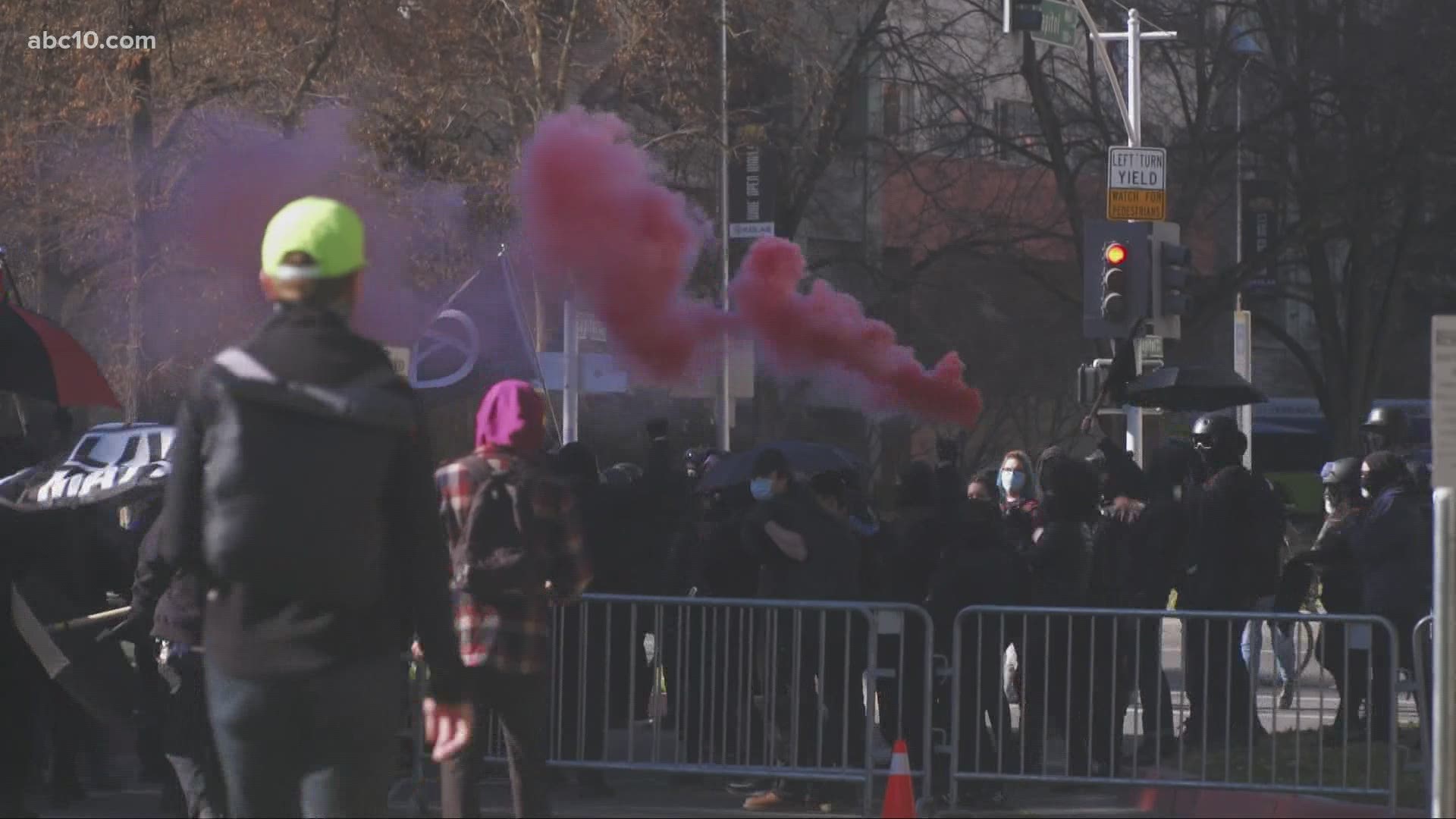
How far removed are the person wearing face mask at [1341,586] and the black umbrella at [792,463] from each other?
275cm

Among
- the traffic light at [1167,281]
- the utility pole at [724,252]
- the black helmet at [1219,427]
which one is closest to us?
the black helmet at [1219,427]

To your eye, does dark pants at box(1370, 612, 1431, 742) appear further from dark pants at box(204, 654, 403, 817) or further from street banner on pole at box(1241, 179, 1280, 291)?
street banner on pole at box(1241, 179, 1280, 291)

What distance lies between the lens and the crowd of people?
4.36 metres

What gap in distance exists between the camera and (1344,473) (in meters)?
12.9

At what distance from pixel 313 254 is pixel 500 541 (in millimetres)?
2757

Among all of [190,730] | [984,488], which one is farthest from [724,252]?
[190,730]

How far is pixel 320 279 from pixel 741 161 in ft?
77.7

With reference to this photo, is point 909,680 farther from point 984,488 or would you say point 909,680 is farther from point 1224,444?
point 1224,444

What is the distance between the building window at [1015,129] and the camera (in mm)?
29609

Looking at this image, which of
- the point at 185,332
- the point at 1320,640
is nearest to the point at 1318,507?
the point at 185,332

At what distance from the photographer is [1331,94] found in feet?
94.7

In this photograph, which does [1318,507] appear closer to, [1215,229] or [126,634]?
[1215,229]

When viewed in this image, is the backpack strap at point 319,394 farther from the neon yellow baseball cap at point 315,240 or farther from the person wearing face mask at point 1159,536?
the person wearing face mask at point 1159,536

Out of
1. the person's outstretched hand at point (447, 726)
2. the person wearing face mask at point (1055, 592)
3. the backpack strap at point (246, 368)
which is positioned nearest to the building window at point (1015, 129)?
the person wearing face mask at point (1055, 592)
